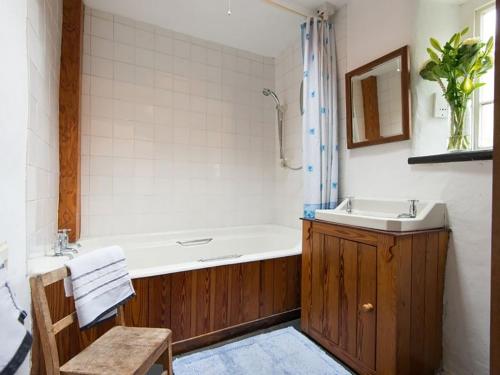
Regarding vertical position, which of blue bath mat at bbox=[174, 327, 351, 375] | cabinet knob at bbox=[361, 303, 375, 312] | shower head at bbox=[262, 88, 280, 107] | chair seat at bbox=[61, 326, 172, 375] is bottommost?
blue bath mat at bbox=[174, 327, 351, 375]

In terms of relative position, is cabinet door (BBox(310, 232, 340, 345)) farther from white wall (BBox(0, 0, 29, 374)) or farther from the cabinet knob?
white wall (BBox(0, 0, 29, 374))

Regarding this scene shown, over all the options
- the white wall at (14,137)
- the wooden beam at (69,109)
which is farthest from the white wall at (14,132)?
the wooden beam at (69,109)

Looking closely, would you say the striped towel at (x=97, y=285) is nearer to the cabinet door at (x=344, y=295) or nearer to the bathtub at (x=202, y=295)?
the bathtub at (x=202, y=295)

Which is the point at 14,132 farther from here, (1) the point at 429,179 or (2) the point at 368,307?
(1) the point at 429,179

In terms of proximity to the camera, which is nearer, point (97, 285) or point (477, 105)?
point (97, 285)

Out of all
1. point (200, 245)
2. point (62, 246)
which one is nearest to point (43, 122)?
point (62, 246)

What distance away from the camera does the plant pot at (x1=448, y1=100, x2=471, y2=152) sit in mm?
1453

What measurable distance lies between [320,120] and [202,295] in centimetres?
150

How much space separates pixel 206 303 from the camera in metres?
1.62

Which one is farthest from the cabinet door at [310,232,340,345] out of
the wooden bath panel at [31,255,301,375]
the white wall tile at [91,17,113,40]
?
the white wall tile at [91,17,113,40]

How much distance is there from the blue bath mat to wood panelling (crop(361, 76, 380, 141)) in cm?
142

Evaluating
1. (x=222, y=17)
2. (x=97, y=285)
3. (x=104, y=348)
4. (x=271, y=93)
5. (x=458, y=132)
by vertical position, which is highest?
(x=222, y=17)

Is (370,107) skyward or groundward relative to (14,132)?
skyward

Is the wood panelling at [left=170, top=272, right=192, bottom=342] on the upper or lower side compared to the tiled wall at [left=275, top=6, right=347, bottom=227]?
lower
